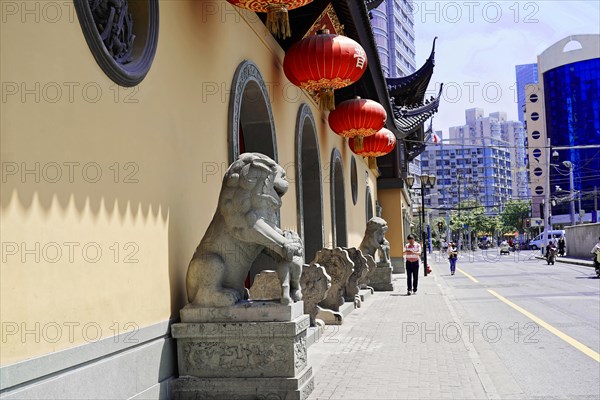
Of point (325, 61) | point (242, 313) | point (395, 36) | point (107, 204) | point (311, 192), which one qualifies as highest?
point (395, 36)

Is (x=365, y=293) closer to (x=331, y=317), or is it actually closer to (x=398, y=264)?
(x=331, y=317)

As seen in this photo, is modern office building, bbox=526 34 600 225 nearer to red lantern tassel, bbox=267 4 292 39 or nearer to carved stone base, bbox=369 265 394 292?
carved stone base, bbox=369 265 394 292

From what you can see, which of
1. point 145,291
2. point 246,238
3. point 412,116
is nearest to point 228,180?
point 246,238

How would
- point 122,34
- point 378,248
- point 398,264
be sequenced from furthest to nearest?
point 398,264 < point 378,248 < point 122,34

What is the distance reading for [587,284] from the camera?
53.3 ft

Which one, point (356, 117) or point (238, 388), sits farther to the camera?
point (356, 117)

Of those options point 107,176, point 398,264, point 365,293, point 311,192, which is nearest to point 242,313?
point 107,176

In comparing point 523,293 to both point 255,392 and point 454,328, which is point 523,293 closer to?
point 454,328

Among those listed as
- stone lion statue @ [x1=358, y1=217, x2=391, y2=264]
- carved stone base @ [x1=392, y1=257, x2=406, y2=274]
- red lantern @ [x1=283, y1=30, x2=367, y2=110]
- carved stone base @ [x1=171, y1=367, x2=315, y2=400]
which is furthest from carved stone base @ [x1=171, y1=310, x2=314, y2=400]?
carved stone base @ [x1=392, y1=257, x2=406, y2=274]

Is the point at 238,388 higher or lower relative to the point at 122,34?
lower

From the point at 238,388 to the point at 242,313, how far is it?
0.54 meters

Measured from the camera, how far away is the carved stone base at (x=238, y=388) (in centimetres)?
439

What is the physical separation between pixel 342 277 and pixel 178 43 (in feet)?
18.1

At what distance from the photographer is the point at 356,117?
10.6 m
